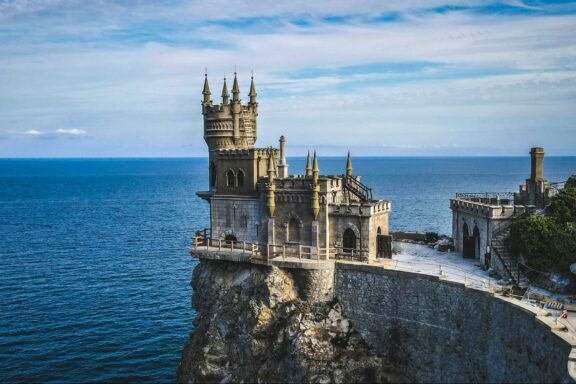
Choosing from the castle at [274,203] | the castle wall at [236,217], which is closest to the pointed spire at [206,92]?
the castle at [274,203]

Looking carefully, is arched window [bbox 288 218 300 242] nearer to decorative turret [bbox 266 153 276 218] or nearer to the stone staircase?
decorative turret [bbox 266 153 276 218]

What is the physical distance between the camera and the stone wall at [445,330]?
2647 cm

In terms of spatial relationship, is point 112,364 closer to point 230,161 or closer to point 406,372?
point 230,161

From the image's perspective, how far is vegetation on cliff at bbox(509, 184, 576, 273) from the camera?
32906 mm

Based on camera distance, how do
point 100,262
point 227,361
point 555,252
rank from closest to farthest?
point 555,252, point 227,361, point 100,262

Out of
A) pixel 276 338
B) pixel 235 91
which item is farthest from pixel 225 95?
pixel 276 338

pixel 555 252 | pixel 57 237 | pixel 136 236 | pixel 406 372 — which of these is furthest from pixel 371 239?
pixel 57 237

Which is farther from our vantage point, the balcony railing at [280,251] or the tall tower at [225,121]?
the tall tower at [225,121]

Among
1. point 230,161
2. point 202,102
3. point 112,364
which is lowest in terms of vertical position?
point 112,364

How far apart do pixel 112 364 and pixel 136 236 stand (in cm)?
4697

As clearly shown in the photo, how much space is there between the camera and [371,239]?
38.6 m

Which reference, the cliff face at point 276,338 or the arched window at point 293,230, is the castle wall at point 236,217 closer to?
the arched window at point 293,230

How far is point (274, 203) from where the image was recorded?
4034 cm

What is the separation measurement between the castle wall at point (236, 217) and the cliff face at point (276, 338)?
3337mm
